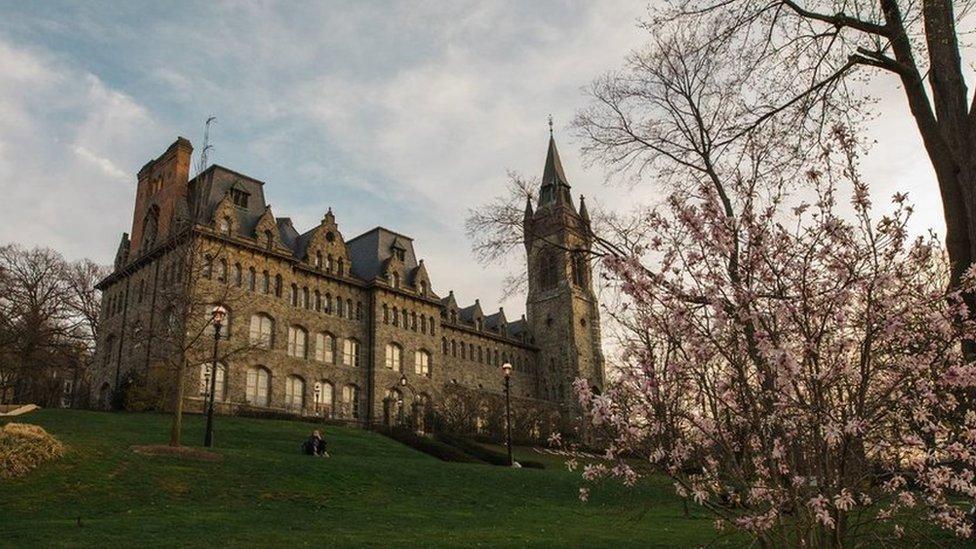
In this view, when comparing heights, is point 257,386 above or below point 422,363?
below

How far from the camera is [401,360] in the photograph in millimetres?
53781

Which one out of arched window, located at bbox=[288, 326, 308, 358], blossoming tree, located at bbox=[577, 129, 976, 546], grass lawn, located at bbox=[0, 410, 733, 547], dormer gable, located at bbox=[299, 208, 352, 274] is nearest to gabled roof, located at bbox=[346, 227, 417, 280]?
dormer gable, located at bbox=[299, 208, 352, 274]

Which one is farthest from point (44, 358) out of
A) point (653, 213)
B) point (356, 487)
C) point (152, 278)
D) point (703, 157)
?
point (653, 213)

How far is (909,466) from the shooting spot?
22.2ft

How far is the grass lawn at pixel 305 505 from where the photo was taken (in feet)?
38.2

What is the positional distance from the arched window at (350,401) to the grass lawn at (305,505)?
2427 cm

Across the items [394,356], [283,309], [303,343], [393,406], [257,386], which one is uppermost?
[283,309]

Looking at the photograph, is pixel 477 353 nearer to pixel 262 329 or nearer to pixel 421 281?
pixel 421 281

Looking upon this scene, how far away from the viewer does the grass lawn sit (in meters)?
11.6

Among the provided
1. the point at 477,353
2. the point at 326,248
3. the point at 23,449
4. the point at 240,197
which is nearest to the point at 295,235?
the point at 326,248

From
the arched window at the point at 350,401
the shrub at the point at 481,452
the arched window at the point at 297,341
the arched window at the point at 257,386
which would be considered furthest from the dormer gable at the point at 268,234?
the shrub at the point at 481,452

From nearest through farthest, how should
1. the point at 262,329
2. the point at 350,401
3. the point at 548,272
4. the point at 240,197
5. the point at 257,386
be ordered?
the point at 257,386 < the point at 262,329 < the point at 240,197 < the point at 350,401 < the point at 548,272

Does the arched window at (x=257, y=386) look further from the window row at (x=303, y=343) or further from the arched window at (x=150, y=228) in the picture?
the arched window at (x=150, y=228)

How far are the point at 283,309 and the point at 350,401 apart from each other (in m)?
8.46
